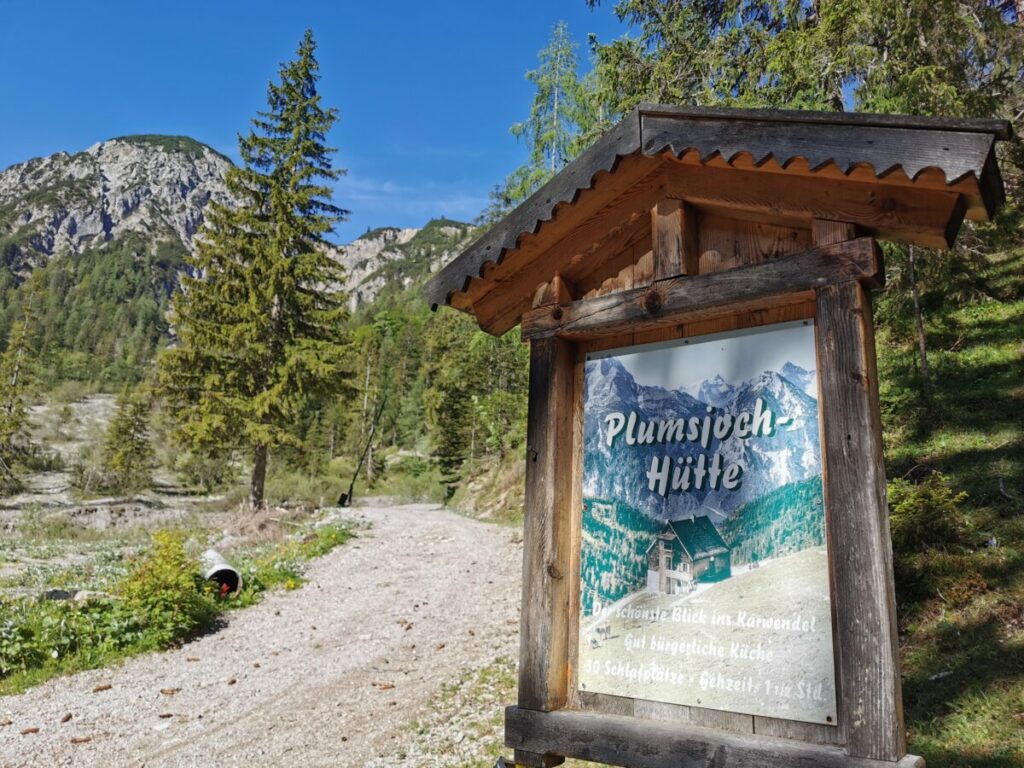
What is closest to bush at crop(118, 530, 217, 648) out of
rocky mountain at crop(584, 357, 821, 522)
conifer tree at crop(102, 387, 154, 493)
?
rocky mountain at crop(584, 357, 821, 522)

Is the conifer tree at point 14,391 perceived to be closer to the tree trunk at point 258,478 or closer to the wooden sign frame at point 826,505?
the tree trunk at point 258,478

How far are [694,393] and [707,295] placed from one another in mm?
425

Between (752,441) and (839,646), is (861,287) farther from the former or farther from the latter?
(839,646)

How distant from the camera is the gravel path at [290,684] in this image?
5.28m

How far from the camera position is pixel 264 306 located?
21969mm

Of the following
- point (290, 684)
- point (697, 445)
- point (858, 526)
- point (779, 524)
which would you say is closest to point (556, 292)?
point (697, 445)

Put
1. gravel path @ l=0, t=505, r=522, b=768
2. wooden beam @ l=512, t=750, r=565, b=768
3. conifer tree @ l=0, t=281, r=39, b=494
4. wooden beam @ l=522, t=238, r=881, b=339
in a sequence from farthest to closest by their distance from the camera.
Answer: conifer tree @ l=0, t=281, r=39, b=494 < gravel path @ l=0, t=505, r=522, b=768 < wooden beam @ l=512, t=750, r=565, b=768 < wooden beam @ l=522, t=238, r=881, b=339

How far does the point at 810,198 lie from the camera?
9.32ft

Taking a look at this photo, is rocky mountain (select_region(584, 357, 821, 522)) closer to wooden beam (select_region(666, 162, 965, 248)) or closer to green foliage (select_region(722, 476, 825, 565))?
green foliage (select_region(722, 476, 825, 565))

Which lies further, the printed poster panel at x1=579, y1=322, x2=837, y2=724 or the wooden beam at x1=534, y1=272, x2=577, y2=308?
the wooden beam at x1=534, y1=272, x2=577, y2=308

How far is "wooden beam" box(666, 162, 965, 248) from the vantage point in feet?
8.51

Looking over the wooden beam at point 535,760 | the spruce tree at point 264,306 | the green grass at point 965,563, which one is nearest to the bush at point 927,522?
the green grass at point 965,563

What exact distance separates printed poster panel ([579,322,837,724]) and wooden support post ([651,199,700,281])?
336mm

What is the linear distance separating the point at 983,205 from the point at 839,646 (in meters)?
1.66
